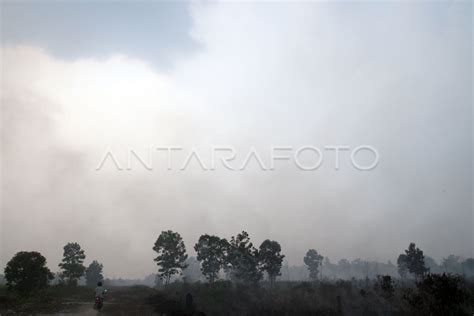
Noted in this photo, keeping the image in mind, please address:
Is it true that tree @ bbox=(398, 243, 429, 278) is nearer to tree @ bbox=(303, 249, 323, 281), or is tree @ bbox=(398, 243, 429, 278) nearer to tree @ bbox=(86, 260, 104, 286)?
tree @ bbox=(303, 249, 323, 281)

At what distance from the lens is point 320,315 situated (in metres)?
20.0

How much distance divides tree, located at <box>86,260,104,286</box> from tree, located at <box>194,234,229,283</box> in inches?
1340

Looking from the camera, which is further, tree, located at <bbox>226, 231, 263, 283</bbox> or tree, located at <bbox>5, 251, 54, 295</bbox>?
tree, located at <bbox>226, 231, 263, 283</bbox>

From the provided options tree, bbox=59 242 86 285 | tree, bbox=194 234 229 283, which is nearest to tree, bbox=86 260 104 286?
tree, bbox=59 242 86 285

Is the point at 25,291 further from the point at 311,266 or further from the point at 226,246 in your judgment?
the point at 311,266

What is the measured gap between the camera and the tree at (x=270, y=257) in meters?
54.2

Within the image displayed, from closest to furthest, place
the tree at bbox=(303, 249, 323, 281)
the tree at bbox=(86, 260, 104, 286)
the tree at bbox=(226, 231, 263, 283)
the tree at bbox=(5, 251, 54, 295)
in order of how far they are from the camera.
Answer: the tree at bbox=(5, 251, 54, 295), the tree at bbox=(226, 231, 263, 283), the tree at bbox=(86, 260, 104, 286), the tree at bbox=(303, 249, 323, 281)

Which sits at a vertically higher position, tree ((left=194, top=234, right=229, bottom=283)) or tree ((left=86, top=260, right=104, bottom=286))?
tree ((left=194, top=234, right=229, bottom=283))

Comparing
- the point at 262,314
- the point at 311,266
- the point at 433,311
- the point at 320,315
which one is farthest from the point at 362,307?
the point at 311,266

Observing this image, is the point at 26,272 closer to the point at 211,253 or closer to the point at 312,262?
the point at 211,253

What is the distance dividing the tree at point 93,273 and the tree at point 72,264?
55.4ft

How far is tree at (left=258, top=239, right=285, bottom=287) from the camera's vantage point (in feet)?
178

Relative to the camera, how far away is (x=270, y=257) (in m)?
54.6

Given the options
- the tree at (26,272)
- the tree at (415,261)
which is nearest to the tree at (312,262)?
the tree at (415,261)
